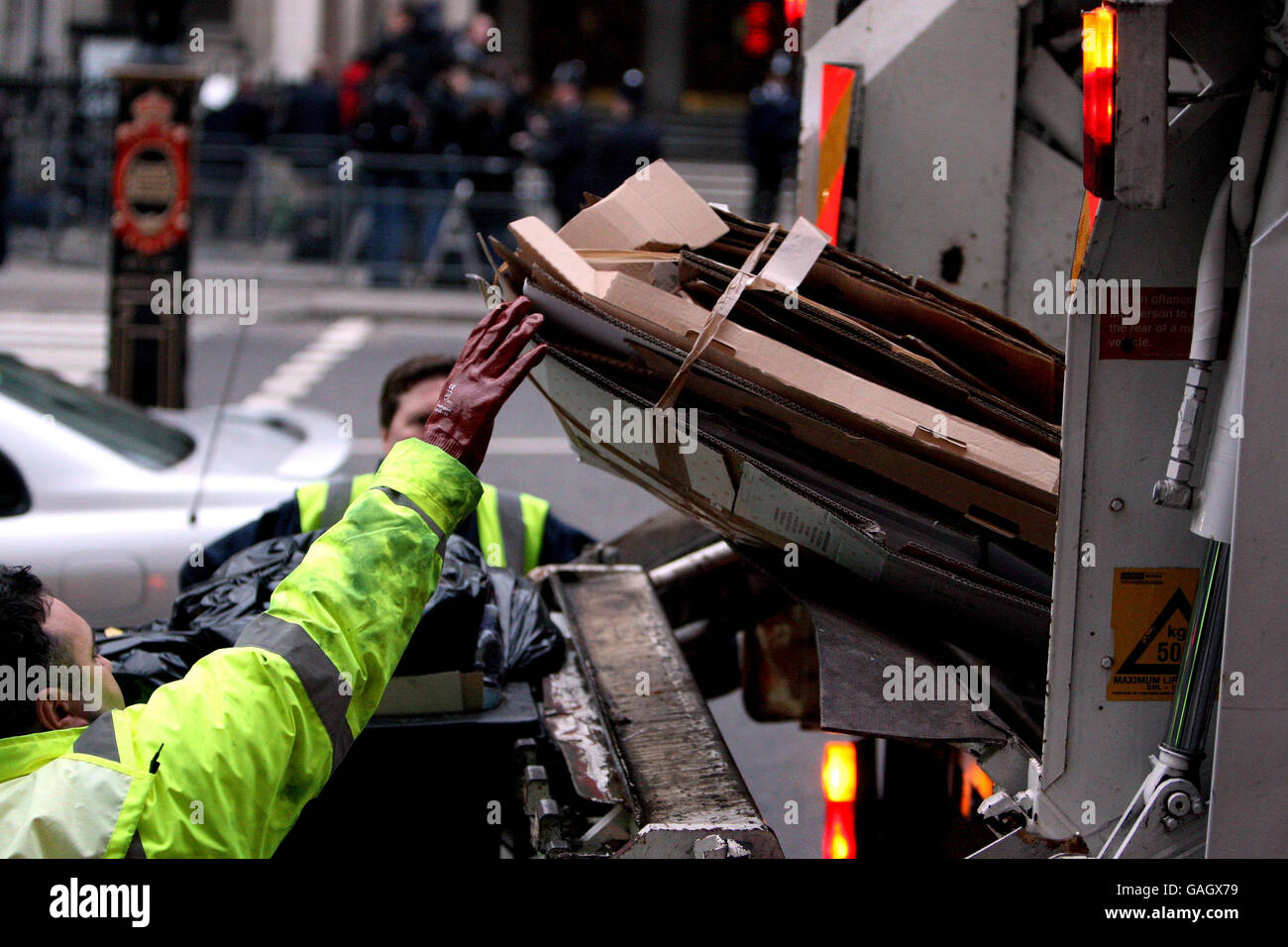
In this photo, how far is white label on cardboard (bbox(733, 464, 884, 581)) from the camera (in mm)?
2963

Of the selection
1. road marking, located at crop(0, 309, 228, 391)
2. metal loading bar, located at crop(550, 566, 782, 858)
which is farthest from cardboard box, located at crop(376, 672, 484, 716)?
road marking, located at crop(0, 309, 228, 391)

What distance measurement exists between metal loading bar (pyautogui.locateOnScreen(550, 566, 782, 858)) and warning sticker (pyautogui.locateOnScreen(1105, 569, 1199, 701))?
2.14 feet

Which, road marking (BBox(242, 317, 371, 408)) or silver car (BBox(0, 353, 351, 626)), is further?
road marking (BBox(242, 317, 371, 408))

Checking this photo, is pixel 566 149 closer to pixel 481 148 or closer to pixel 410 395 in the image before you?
pixel 481 148

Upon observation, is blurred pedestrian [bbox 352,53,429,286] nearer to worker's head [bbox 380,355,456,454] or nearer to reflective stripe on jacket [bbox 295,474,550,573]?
worker's head [bbox 380,355,456,454]

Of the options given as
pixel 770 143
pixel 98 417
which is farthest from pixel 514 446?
pixel 770 143

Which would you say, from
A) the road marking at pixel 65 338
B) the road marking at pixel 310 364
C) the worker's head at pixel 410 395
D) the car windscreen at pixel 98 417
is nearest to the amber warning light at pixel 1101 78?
the worker's head at pixel 410 395

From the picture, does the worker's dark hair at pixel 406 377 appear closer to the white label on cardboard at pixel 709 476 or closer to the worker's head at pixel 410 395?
the worker's head at pixel 410 395

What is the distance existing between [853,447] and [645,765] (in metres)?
0.74

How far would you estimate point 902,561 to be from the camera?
2.97 m

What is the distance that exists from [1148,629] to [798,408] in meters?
0.79

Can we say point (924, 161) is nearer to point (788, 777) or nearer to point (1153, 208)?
point (1153, 208)

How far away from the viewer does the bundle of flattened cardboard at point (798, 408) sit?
296cm
